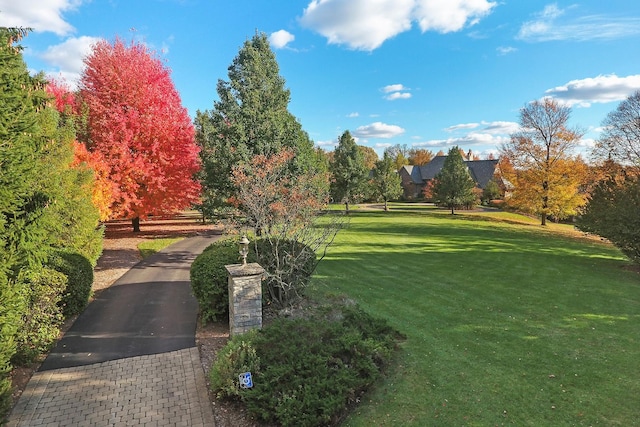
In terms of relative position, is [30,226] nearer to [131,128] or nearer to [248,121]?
[248,121]

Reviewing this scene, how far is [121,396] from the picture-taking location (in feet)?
20.6

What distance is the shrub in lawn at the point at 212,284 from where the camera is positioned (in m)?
8.88

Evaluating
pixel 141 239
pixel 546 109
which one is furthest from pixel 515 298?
pixel 546 109

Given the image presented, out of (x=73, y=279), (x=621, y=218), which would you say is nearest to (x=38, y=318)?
(x=73, y=279)

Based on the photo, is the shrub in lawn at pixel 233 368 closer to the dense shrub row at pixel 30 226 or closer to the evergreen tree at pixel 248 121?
the dense shrub row at pixel 30 226

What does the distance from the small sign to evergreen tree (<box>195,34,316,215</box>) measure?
9283 millimetres

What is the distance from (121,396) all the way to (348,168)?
128ft

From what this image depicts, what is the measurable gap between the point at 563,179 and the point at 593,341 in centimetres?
2804

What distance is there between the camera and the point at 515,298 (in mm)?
11297

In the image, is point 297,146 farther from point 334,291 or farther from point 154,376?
point 154,376

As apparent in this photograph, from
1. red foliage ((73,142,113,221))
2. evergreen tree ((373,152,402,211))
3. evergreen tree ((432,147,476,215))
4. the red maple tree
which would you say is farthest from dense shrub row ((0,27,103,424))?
evergreen tree ((373,152,402,211))

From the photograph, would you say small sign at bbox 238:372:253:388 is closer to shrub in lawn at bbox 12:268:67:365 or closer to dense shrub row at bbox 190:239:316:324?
dense shrub row at bbox 190:239:316:324

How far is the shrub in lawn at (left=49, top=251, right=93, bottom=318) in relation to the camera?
31.2 ft

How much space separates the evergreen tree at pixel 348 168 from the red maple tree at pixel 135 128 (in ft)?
83.6
